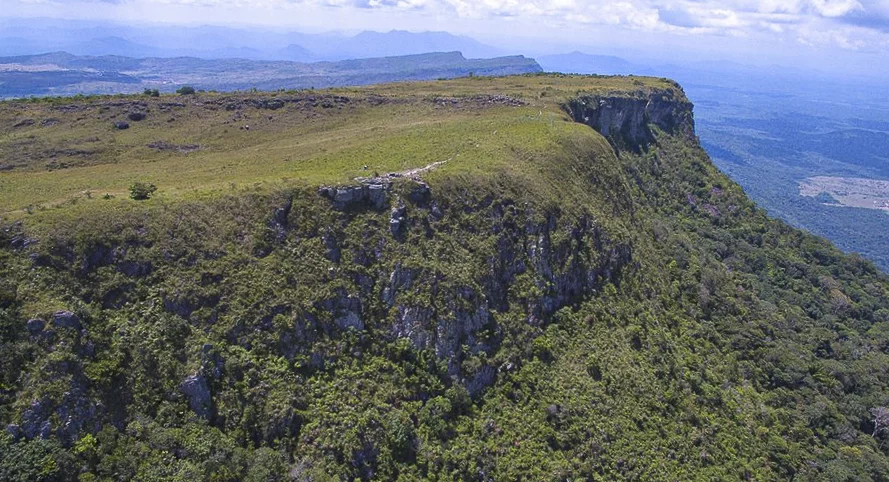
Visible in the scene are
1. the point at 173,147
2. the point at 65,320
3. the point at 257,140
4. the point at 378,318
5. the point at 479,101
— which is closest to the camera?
the point at 65,320

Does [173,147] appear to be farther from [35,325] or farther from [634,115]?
[634,115]

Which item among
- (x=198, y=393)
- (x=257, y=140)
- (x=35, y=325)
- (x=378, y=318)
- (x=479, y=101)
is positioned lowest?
(x=198, y=393)

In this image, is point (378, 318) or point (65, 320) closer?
point (65, 320)

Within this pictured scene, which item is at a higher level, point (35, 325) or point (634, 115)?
point (634, 115)

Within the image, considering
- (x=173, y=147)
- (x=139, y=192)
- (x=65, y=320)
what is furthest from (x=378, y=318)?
(x=173, y=147)

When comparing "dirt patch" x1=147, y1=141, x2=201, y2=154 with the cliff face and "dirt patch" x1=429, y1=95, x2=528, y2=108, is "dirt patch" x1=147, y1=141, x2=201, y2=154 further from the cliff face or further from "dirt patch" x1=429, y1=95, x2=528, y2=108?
the cliff face

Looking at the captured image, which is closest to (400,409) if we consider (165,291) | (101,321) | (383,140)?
(165,291)

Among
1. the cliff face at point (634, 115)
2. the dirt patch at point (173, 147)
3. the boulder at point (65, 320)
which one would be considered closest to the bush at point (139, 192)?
the boulder at point (65, 320)
